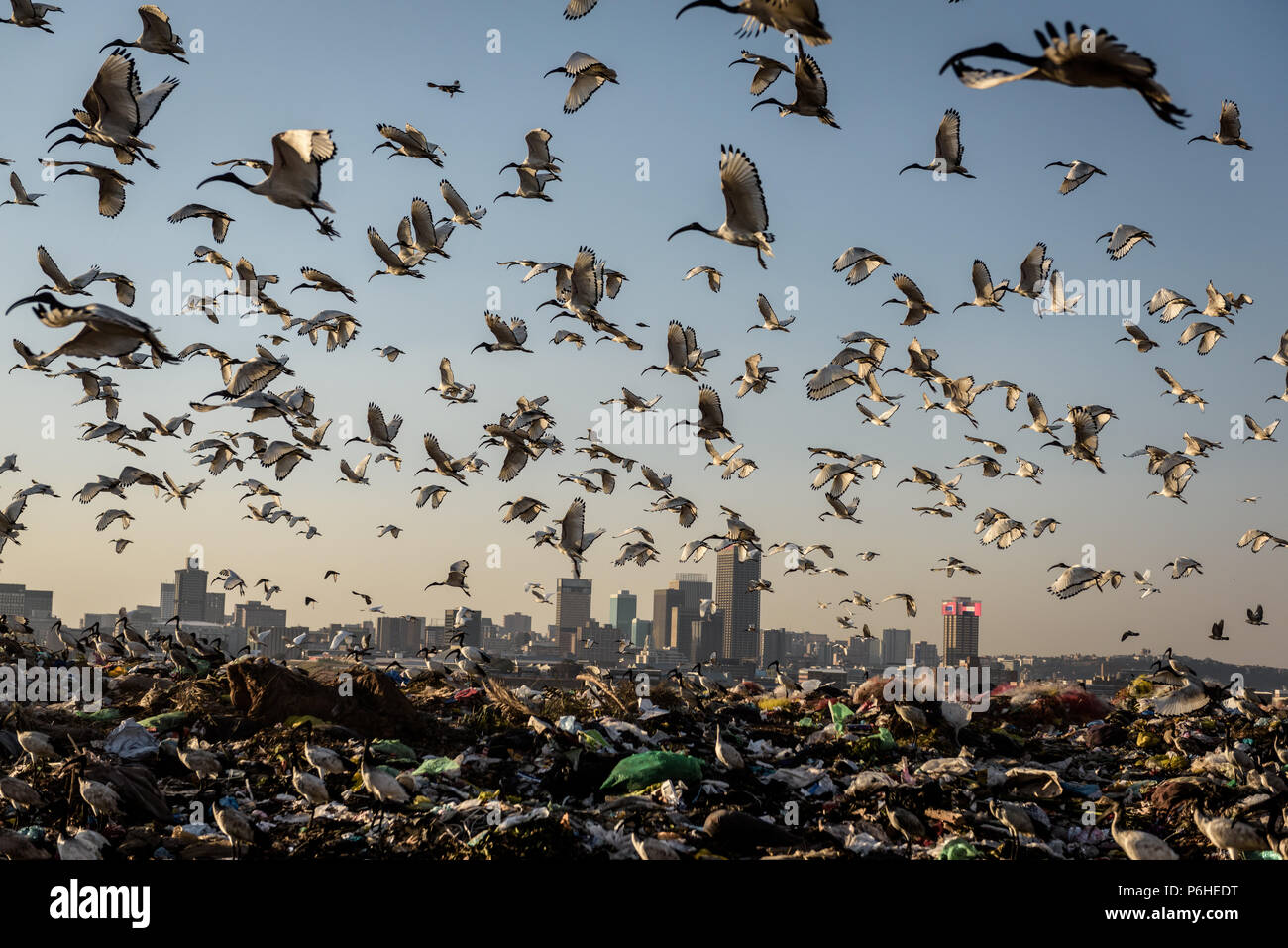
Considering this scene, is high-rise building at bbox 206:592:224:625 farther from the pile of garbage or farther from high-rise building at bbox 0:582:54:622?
the pile of garbage

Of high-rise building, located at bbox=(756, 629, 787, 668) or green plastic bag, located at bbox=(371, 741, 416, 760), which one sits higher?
green plastic bag, located at bbox=(371, 741, 416, 760)

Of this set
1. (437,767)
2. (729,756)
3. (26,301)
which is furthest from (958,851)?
(26,301)

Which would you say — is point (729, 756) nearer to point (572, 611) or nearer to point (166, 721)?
point (166, 721)

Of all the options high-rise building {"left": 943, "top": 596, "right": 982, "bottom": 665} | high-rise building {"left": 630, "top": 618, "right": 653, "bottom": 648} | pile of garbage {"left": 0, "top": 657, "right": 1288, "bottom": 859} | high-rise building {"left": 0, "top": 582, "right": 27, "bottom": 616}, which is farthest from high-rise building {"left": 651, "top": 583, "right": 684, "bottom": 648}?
pile of garbage {"left": 0, "top": 657, "right": 1288, "bottom": 859}

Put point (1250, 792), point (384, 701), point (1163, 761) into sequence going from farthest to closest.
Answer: point (384, 701), point (1163, 761), point (1250, 792)

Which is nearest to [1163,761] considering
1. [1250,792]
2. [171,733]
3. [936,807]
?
[1250,792]
